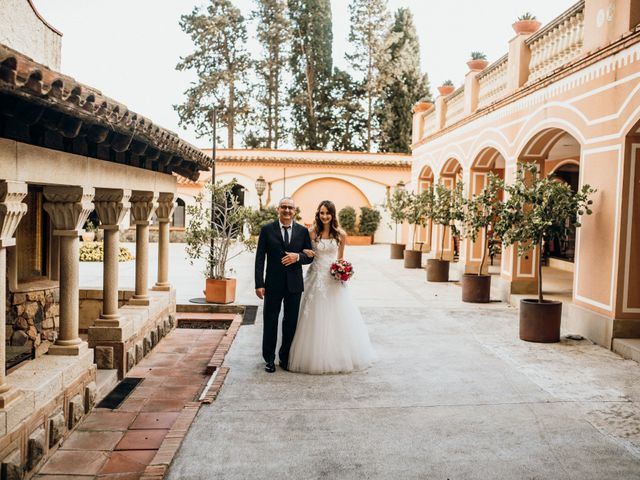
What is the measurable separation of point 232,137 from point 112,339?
101ft

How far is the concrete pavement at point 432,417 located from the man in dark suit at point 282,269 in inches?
18.3

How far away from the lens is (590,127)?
27.0 ft

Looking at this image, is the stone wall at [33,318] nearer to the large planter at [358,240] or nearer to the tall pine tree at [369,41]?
the large planter at [358,240]

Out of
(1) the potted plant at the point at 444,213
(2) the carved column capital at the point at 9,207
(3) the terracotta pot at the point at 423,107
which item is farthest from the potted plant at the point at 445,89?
(2) the carved column capital at the point at 9,207

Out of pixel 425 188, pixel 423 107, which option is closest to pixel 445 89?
pixel 423 107

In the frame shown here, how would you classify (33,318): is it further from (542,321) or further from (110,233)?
(542,321)

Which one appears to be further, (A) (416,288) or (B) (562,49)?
(A) (416,288)

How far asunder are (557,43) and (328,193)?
20.1 m

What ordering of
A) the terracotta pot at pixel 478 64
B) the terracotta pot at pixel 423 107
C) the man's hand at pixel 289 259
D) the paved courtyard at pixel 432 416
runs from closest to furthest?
the paved courtyard at pixel 432 416 → the man's hand at pixel 289 259 → the terracotta pot at pixel 478 64 → the terracotta pot at pixel 423 107

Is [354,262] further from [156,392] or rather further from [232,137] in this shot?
[232,137]

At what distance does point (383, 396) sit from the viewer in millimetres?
5566

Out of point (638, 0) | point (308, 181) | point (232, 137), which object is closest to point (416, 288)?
point (638, 0)

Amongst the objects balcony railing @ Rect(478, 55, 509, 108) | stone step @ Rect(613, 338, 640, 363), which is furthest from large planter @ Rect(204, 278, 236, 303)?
balcony railing @ Rect(478, 55, 509, 108)

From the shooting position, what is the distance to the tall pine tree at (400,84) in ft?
119
